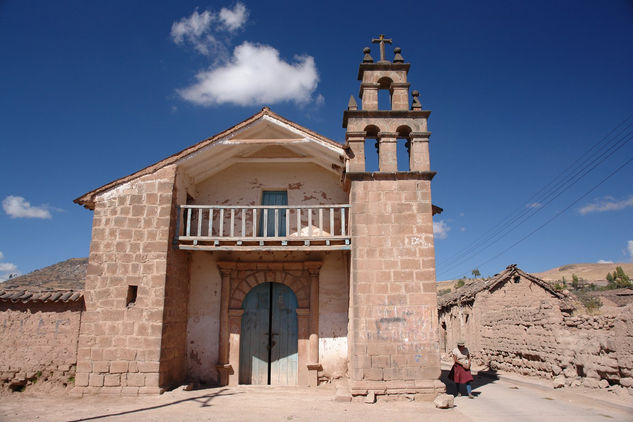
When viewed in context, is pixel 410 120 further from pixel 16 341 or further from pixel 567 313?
pixel 16 341

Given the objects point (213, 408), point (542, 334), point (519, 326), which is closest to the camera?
point (213, 408)

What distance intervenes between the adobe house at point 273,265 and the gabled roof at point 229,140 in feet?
0.10

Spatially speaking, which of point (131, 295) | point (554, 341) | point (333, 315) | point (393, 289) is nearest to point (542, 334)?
point (554, 341)

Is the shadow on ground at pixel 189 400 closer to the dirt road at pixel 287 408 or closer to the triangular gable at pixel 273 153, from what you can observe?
the dirt road at pixel 287 408

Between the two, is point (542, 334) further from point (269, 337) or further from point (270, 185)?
point (270, 185)

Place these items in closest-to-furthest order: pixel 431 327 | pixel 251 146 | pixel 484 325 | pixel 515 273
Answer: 1. pixel 431 327
2. pixel 251 146
3. pixel 484 325
4. pixel 515 273

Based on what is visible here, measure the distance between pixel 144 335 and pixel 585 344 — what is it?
33.7ft

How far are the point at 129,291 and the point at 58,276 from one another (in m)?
19.7

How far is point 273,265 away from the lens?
11719 mm

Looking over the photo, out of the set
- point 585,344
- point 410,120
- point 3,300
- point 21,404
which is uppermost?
point 410,120

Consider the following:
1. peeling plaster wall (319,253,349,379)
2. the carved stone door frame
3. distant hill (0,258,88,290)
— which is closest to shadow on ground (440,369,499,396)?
peeling plaster wall (319,253,349,379)

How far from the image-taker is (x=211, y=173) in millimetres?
12375

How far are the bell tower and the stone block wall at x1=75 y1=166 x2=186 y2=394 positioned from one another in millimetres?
4370

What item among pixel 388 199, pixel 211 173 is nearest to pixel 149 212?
pixel 211 173
